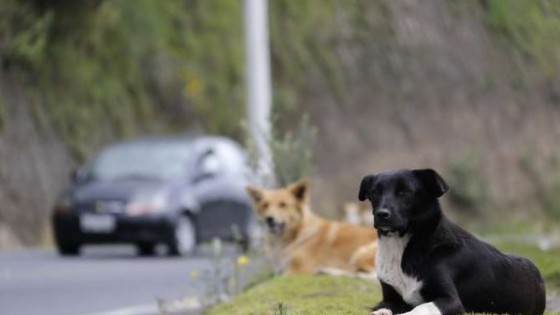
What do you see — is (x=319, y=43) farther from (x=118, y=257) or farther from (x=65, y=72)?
(x=118, y=257)

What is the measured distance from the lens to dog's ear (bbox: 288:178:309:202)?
13336 millimetres

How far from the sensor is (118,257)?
2181cm

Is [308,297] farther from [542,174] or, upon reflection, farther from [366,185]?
[542,174]

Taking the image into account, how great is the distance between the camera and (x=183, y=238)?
22328 mm

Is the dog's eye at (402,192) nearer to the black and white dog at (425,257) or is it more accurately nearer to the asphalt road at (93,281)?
the black and white dog at (425,257)

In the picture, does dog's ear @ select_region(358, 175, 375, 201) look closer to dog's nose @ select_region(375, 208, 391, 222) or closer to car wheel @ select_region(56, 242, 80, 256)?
dog's nose @ select_region(375, 208, 391, 222)

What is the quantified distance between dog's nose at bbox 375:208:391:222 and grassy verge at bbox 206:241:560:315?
67 cm

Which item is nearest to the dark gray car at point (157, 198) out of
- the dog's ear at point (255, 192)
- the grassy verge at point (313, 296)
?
the dog's ear at point (255, 192)

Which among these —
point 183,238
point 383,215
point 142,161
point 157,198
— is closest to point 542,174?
point 142,161

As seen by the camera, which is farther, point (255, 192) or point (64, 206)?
point (64, 206)

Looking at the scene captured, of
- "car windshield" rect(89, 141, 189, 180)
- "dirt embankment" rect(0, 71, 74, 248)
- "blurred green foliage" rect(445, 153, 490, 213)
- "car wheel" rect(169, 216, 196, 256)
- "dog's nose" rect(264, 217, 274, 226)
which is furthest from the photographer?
"blurred green foliage" rect(445, 153, 490, 213)

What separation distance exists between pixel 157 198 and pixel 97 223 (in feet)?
2.85

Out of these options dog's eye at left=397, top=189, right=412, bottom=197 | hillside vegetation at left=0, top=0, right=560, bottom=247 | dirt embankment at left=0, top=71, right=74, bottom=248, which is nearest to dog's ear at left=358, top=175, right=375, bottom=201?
dog's eye at left=397, top=189, right=412, bottom=197

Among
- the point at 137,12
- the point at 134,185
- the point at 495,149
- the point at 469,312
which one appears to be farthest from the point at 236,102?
the point at 469,312
